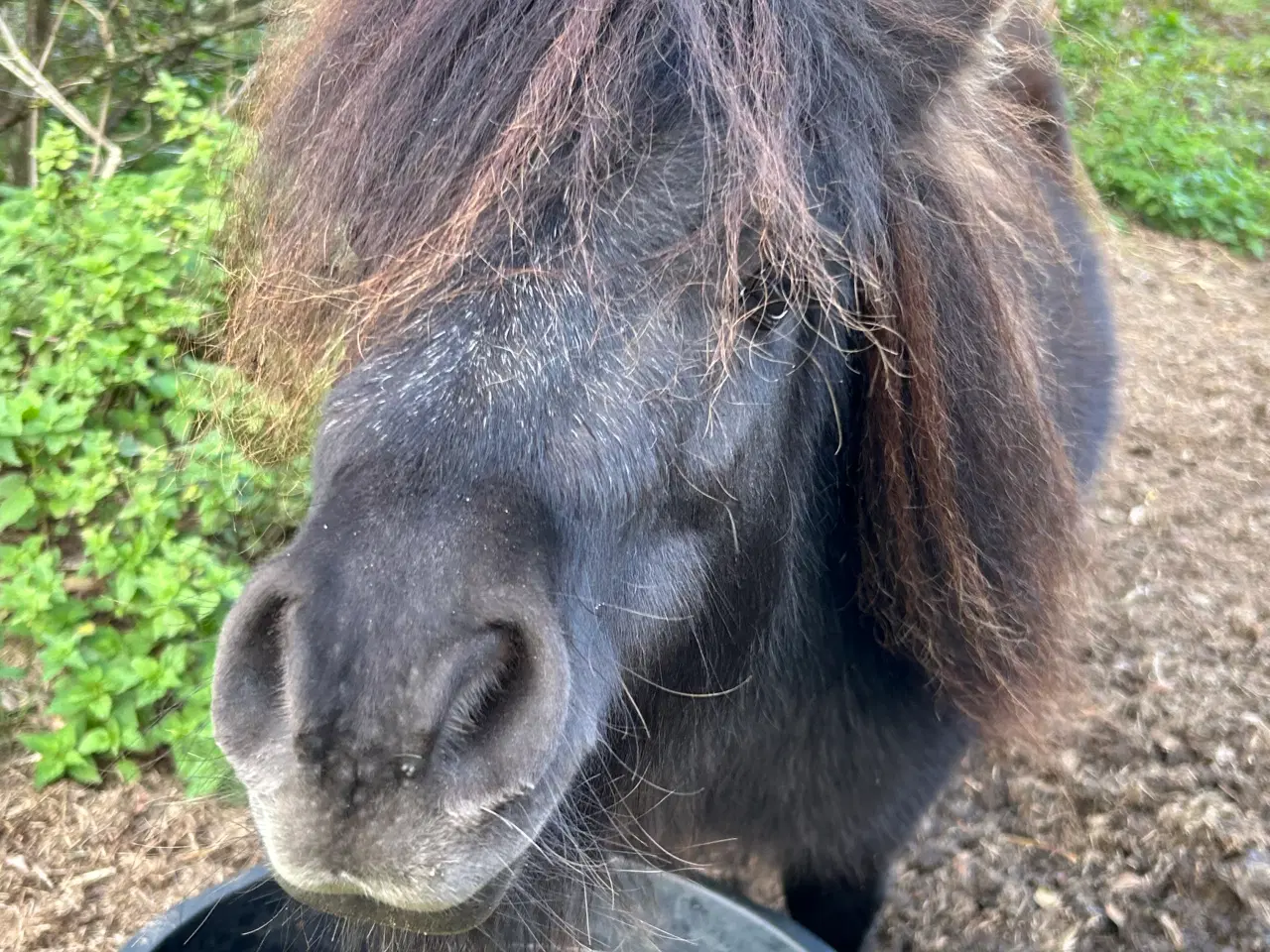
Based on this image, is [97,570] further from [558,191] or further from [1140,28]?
[1140,28]

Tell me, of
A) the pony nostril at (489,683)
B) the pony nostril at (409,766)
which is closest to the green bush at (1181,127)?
the pony nostril at (489,683)

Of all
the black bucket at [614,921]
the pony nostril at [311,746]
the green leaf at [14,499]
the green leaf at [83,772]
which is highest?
the pony nostril at [311,746]

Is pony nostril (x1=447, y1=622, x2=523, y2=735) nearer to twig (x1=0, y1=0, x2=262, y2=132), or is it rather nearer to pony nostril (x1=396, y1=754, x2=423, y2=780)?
A: pony nostril (x1=396, y1=754, x2=423, y2=780)

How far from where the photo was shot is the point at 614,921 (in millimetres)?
1653

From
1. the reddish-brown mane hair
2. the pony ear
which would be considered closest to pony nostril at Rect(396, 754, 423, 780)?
the reddish-brown mane hair

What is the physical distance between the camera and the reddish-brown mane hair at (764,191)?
1.13m

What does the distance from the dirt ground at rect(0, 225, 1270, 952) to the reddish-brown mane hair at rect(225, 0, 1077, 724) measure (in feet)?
2.76

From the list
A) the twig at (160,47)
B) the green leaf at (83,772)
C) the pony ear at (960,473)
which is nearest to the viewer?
the pony ear at (960,473)

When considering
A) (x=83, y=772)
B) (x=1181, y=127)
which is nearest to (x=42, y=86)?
(x=83, y=772)

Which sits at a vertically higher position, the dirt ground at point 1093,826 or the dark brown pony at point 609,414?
the dark brown pony at point 609,414

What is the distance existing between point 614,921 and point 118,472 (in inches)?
64.2

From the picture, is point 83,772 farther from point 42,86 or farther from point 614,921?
point 42,86

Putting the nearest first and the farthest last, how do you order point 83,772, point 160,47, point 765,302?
point 765,302 < point 83,772 < point 160,47

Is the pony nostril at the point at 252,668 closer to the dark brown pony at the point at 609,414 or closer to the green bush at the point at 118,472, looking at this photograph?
the dark brown pony at the point at 609,414
